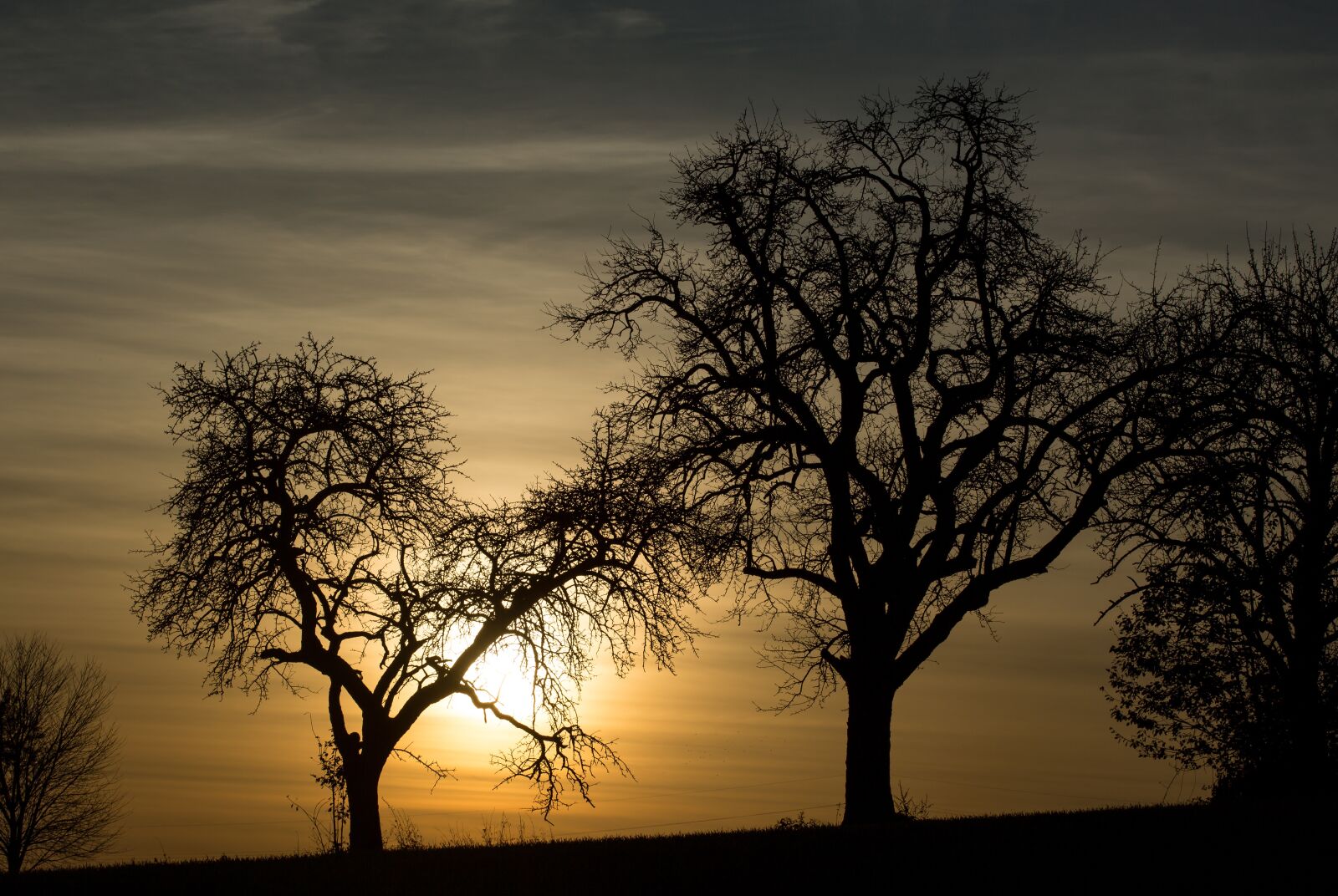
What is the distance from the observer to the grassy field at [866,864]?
14109 mm

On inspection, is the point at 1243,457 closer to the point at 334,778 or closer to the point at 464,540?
the point at 464,540

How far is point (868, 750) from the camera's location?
21.1 m

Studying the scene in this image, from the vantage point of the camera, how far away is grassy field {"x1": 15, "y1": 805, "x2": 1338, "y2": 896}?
14109 mm

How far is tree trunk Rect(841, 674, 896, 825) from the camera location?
20812 millimetres

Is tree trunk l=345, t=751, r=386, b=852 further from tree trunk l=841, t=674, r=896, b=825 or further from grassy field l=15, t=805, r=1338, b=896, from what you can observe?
tree trunk l=841, t=674, r=896, b=825

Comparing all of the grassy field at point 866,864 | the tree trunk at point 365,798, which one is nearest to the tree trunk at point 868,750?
the grassy field at point 866,864

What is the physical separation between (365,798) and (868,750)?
29.1 feet

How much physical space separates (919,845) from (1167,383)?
1002 centimetres

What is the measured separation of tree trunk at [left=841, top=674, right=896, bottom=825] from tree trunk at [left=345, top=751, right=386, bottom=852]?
8.26m

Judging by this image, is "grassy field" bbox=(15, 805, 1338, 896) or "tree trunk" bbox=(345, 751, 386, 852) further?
"tree trunk" bbox=(345, 751, 386, 852)

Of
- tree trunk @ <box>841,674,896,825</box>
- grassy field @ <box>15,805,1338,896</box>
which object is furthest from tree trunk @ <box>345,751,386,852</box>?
tree trunk @ <box>841,674,896,825</box>

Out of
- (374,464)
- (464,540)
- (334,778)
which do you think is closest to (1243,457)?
(464,540)

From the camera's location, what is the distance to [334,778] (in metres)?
24.4

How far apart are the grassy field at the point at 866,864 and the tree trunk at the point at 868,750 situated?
121 inches
